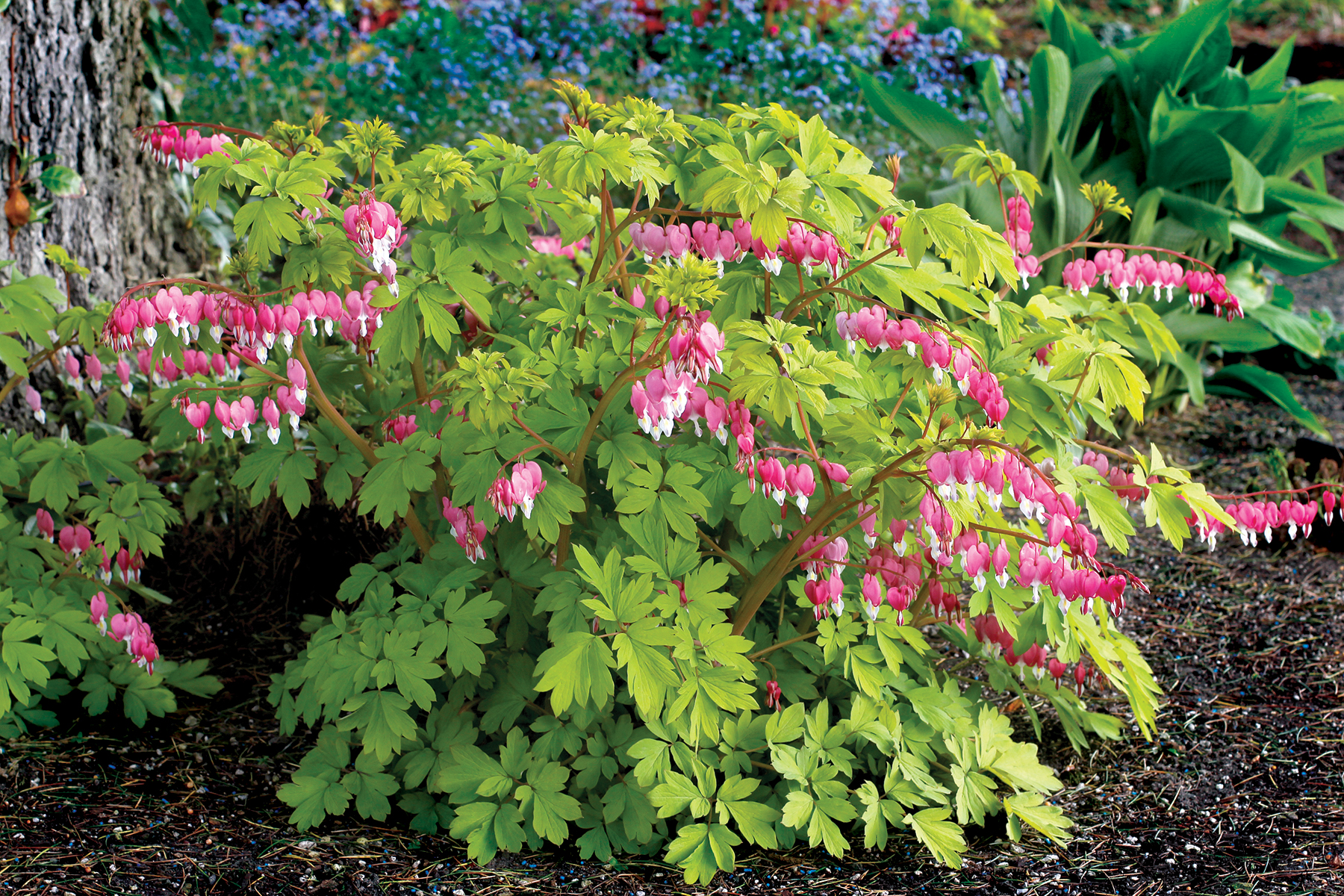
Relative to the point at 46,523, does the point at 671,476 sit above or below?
above

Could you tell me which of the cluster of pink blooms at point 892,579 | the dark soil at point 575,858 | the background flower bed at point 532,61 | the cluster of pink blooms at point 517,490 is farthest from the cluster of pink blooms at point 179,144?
the background flower bed at point 532,61

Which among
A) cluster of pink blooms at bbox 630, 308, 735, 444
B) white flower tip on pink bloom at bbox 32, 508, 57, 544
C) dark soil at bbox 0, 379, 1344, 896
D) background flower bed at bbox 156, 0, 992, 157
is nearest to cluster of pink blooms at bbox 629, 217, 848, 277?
cluster of pink blooms at bbox 630, 308, 735, 444

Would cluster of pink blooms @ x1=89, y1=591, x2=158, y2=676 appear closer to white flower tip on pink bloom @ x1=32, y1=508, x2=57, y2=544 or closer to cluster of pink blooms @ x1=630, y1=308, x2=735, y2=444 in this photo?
white flower tip on pink bloom @ x1=32, y1=508, x2=57, y2=544

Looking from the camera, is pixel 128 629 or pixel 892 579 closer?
pixel 892 579

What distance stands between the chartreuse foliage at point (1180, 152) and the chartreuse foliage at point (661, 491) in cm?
224

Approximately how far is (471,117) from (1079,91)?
3444mm

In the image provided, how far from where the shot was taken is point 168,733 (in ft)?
8.48

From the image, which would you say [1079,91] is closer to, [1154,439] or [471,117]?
[1154,439]

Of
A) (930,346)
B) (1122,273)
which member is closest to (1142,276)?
(1122,273)

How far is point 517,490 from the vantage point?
65.6 inches

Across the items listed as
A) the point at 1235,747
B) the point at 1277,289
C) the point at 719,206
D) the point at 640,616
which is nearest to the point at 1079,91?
the point at 1277,289

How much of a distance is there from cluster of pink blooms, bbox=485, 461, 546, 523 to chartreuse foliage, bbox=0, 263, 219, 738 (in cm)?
115

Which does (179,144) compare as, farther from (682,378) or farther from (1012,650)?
(1012,650)

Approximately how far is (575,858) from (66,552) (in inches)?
57.6
